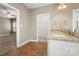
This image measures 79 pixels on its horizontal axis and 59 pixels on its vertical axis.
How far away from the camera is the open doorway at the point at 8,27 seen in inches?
74.5

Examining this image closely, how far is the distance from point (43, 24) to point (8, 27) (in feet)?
2.13

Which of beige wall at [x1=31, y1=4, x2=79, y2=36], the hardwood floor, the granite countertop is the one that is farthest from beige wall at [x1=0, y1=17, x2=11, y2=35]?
the granite countertop

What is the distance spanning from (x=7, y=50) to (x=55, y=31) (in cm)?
93

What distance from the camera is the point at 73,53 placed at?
190cm

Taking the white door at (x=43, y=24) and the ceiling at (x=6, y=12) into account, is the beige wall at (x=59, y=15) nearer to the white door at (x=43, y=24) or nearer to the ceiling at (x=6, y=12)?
the white door at (x=43, y=24)

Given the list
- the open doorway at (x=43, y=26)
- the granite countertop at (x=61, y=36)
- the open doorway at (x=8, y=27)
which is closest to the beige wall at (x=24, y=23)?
the open doorway at (x=8, y=27)

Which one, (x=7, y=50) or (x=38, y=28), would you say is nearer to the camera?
(x=7, y=50)

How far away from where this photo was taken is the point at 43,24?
2.02 metres

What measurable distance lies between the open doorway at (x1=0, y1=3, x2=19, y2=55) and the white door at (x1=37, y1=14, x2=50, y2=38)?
41 cm

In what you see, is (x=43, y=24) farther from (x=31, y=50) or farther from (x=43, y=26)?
(x=31, y=50)

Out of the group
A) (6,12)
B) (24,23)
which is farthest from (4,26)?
(24,23)

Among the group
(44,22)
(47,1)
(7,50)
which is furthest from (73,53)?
(7,50)

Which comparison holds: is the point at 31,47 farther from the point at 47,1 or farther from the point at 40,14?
the point at 47,1

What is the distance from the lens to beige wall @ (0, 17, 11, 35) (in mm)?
1891
